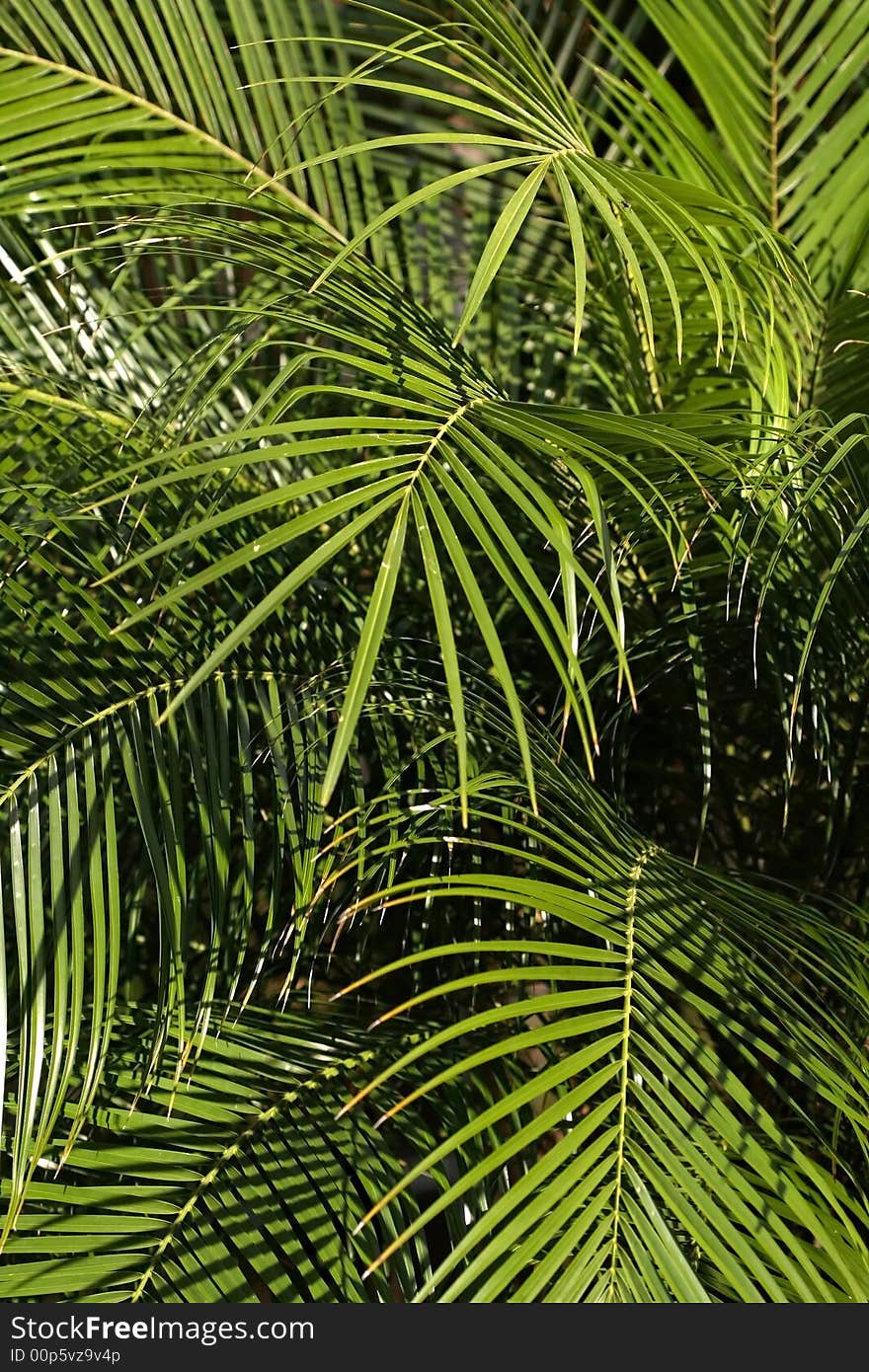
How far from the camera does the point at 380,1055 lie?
Result: 78 centimetres

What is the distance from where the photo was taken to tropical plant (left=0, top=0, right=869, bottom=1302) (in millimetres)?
552

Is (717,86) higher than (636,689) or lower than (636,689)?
higher

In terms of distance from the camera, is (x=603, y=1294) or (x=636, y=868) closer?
(x=603, y=1294)

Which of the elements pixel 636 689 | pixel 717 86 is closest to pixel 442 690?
pixel 636 689

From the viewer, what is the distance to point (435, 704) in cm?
81

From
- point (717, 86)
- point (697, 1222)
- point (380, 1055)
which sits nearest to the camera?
point (697, 1222)

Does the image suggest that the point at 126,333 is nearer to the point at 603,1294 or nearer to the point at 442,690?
the point at 442,690

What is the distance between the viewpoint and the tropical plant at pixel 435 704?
552 mm

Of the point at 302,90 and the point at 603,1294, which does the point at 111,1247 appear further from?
the point at 302,90

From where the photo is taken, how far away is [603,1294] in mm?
524

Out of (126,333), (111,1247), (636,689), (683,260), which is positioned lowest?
(111,1247)

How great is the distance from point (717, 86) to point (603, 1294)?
3.41 ft

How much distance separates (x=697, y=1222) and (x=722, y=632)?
0.50 meters

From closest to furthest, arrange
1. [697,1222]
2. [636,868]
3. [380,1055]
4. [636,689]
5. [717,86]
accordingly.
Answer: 1. [697,1222]
2. [636,868]
3. [380,1055]
4. [636,689]
5. [717,86]
